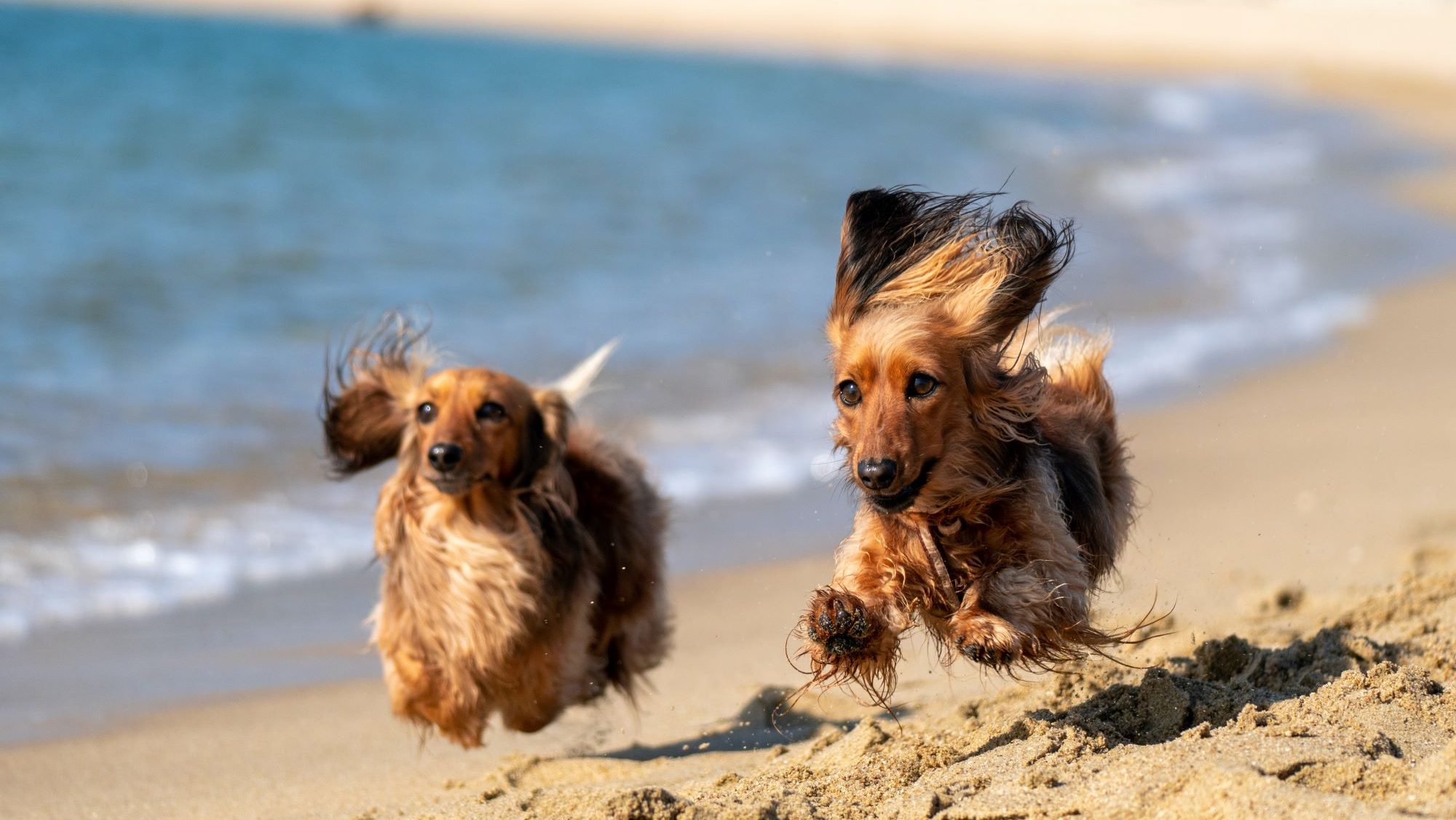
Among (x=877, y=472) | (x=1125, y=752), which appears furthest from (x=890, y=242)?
(x=1125, y=752)

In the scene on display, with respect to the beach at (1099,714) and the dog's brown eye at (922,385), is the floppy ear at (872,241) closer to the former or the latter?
the dog's brown eye at (922,385)

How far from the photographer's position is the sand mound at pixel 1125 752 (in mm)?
3373

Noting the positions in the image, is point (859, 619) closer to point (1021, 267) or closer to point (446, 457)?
point (1021, 267)

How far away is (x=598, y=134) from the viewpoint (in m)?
20.7

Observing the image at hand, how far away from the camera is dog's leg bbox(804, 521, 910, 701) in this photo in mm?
3730

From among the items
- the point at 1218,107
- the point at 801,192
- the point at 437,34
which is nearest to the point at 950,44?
the point at 437,34

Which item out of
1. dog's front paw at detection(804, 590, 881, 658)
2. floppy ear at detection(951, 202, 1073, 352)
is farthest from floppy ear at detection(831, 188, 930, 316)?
dog's front paw at detection(804, 590, 881, 658)

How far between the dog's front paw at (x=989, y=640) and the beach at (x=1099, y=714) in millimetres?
272

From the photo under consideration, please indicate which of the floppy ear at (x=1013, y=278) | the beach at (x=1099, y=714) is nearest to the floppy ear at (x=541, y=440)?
the beach at (x=1099, y=714)

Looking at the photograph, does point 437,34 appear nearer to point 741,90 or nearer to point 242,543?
point 741,90

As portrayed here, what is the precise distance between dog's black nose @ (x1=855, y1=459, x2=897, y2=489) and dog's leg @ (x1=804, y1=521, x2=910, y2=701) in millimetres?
322

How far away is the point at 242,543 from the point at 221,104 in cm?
1564

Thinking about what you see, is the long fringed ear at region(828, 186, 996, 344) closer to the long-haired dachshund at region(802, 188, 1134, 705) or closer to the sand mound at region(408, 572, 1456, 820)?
the long-haired dachshund at region(802, 188, 1134, 705)

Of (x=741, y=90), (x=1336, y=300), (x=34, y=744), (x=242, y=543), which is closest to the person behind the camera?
(x=34, y=744)
